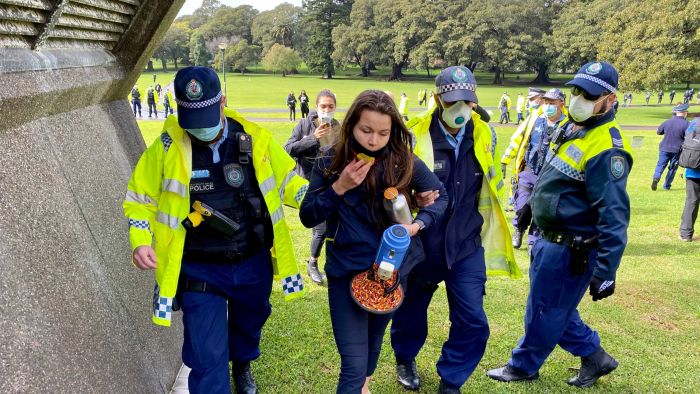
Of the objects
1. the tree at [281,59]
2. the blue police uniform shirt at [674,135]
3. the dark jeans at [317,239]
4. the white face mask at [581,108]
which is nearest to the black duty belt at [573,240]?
the white face mask at [581,108]

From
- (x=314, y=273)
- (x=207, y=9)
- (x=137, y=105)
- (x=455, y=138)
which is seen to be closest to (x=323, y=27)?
(x=137, y=105)

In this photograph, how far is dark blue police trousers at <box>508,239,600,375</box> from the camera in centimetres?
367

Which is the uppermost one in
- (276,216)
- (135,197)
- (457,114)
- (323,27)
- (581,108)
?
(323,27)

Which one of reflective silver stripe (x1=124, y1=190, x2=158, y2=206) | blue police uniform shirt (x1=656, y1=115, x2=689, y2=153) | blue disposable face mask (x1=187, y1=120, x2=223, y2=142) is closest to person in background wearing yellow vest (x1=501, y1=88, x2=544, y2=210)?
blue disposable face mask (x1=187, y1=120, x2=223, y2=142)

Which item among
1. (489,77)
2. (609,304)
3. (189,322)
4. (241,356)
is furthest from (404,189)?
(489,77)

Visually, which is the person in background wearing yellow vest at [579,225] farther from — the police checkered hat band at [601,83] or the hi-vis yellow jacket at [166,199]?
the hi-vis yellow jacket at [166,199]

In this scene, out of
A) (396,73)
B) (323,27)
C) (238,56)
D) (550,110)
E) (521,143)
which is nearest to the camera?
(550,110)

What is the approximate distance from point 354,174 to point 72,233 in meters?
1.57

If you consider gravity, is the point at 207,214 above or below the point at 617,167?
below

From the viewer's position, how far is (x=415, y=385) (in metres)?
3.90

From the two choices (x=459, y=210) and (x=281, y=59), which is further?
(x=281, y=59)

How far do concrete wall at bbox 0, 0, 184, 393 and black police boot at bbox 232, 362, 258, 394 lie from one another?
0.46m

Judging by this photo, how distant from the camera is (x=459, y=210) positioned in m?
3.64

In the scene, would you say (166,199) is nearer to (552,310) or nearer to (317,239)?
(552,310)
